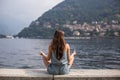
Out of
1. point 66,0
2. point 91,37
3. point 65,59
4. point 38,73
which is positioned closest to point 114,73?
point 65,59

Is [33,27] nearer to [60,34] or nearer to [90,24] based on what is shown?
[90,24]

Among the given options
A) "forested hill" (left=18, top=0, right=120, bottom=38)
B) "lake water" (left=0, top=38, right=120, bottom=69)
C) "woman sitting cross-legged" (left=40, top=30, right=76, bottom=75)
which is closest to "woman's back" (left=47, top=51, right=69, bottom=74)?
"woman sitting cross-legged" (left=40, top=30, right=76, bottom=75)

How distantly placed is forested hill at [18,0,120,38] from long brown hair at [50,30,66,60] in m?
122

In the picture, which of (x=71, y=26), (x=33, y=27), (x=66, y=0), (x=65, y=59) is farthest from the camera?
(x=66, y=0)

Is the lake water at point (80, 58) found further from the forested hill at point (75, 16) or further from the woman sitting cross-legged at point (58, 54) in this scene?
the forested hill at point (75, 16)

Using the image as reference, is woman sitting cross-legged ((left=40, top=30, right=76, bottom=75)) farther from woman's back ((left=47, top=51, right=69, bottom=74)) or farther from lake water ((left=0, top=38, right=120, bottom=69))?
lake water ((left=0, top=38, right=120, bottom=69))

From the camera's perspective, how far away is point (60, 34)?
5.45 metres

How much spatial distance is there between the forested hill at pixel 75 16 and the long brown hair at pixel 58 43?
122m

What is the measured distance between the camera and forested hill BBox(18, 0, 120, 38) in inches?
5290

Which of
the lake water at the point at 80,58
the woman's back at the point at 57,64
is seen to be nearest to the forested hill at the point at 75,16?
the lake water at the point at 80,58

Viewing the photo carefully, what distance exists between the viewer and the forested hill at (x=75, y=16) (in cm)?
13438

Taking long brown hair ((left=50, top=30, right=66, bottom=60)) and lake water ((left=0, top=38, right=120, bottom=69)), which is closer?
long brown hair ((left=50, top=30, right=66, bottom=60))

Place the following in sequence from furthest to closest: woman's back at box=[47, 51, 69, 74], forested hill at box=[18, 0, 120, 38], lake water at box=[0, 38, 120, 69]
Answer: forested hill at box=[18, 0, 120, 38]
lake water at box=[0, 38, 120, 69]
woman's back at box=[47, 51, 69, 74]

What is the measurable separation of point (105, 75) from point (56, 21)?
137770mm
